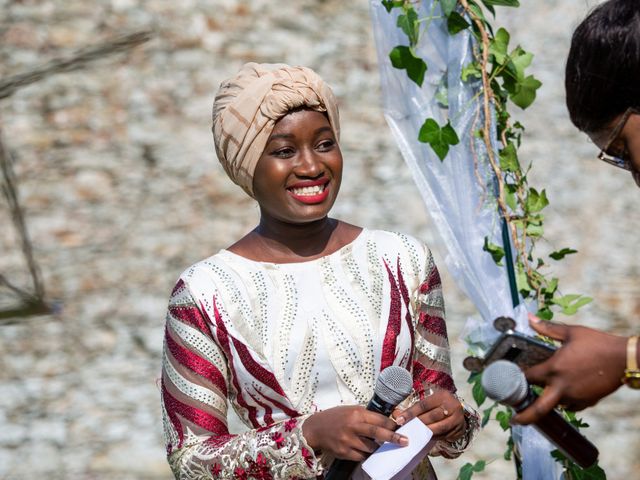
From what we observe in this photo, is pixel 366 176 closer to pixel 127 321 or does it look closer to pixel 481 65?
pixel 127 321

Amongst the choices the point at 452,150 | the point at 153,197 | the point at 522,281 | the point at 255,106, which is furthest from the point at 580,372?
the point at 153,197

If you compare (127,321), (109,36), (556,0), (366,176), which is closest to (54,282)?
(127,321)

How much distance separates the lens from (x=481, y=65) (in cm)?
302

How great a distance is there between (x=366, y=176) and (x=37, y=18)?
A: 212cm

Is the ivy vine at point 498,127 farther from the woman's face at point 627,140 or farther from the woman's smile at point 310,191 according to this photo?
the woman's face at point 627,140

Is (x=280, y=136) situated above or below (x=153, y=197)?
above

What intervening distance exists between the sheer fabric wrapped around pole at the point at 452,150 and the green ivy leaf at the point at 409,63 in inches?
1.8

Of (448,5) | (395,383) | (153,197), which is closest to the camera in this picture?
(395,383)

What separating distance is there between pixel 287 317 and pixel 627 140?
36.1 inches

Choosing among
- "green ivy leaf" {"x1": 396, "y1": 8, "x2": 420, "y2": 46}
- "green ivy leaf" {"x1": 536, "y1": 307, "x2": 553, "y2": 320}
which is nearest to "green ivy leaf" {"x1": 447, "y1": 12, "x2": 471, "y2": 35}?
"green ivy leaf" {"x1": 396, "y1": 8, "x2": 420, "y2": 46}

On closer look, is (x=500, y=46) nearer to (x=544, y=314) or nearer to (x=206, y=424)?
(x=544, y=314)

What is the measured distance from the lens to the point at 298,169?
2.52 metres

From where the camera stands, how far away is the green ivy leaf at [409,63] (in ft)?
9.88

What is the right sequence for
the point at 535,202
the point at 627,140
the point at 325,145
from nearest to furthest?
1. the point at 627,140
2. the point at 325,145
3. the point at 535,202
